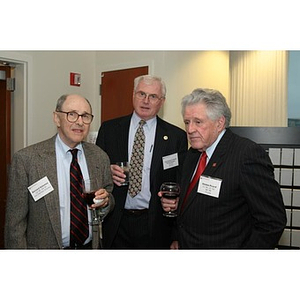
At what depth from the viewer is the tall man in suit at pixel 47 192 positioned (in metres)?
1.84

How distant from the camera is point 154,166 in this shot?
102 inches

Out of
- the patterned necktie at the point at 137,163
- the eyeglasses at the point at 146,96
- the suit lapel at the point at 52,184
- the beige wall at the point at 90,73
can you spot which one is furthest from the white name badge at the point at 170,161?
the beige wall at the point at 90,73

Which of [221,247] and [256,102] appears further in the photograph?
[256,102]

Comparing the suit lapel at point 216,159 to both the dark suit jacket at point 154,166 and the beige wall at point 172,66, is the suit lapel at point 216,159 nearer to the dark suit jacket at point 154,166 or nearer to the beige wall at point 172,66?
the dark suit jacket at point 154,166

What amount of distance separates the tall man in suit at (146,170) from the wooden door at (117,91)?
5.75 ft

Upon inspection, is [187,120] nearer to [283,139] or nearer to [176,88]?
[283,139]

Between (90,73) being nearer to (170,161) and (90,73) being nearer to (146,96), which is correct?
(146,96)

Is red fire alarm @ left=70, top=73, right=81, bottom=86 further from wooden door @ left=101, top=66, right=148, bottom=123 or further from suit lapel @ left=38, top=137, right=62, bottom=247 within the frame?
suit lapel @ left=38, top=137, right=62, bottom=247

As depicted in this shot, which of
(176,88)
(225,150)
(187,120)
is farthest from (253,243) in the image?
(176,88)

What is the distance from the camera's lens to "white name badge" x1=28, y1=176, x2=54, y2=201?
6.05 ft

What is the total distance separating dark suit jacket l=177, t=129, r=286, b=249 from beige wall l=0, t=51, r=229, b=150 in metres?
2.58
